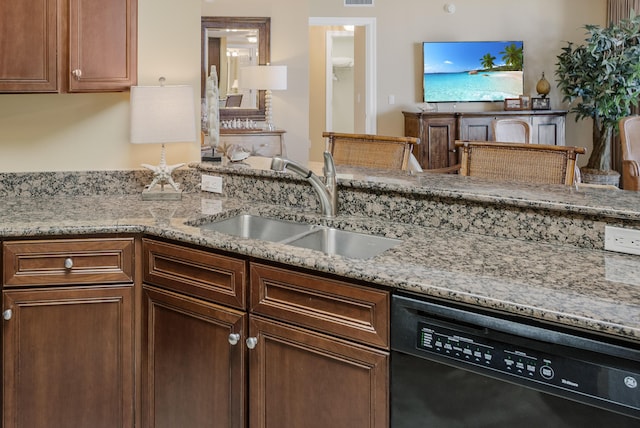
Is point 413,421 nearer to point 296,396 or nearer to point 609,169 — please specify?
point 296,396

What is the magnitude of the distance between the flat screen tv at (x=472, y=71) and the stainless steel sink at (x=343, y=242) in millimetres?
5578

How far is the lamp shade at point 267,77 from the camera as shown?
6.44m

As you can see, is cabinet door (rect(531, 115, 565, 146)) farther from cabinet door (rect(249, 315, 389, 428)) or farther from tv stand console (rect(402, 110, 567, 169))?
cabinet door (rect(249, 315, 389, 428))

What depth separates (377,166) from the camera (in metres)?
2.78

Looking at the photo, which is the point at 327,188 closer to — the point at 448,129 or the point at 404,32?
the point at 448,129

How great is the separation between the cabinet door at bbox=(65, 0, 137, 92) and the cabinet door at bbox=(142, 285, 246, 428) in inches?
34.3

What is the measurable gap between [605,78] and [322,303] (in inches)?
232

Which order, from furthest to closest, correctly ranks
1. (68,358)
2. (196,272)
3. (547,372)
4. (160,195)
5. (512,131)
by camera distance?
(512,131) → (160,195) → (68,358) → (196,272) → (547,372)

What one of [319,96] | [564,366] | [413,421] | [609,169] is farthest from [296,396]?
[319,96]

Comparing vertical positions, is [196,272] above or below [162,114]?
below

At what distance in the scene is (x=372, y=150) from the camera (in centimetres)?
281

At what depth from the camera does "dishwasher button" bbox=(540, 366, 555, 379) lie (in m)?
1.21

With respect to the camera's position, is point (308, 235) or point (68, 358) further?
point (308, 235)

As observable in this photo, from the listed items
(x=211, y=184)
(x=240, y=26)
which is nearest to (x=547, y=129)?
(x=240, y=26)
